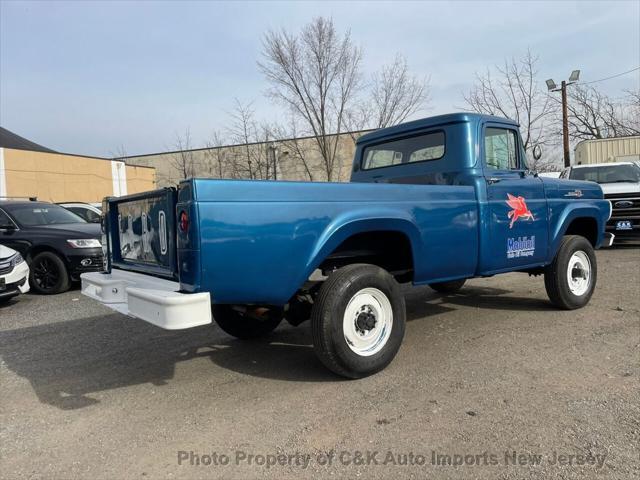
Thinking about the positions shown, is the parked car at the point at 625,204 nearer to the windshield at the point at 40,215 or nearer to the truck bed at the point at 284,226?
the truck bed at the point at 284,226

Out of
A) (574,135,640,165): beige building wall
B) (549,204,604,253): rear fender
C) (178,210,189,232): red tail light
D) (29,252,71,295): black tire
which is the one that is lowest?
(29,252,71,295): black tire

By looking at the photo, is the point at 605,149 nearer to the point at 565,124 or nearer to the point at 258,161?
the point at 565,124

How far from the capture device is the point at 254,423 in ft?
10.6

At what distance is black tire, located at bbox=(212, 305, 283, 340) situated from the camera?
484cm

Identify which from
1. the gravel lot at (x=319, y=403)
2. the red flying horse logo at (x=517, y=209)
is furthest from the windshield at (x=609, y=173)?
the red flying horse logo at (x=517, y=209)

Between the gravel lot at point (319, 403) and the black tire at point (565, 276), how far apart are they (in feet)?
0.75

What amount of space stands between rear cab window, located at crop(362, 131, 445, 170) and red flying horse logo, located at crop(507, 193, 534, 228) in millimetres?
827

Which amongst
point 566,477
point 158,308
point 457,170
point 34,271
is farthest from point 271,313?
point 34,271

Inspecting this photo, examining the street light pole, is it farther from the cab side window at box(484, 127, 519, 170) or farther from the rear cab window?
the rear cab window

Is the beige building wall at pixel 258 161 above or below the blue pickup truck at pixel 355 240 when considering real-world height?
above

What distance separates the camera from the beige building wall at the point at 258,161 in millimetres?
24797

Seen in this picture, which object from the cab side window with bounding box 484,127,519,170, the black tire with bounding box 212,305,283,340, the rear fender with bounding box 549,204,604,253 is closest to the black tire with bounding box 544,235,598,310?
the rear fender with bounding box 549,204,604,253

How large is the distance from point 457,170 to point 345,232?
1825 millimetres

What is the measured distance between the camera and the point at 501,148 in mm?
5328
